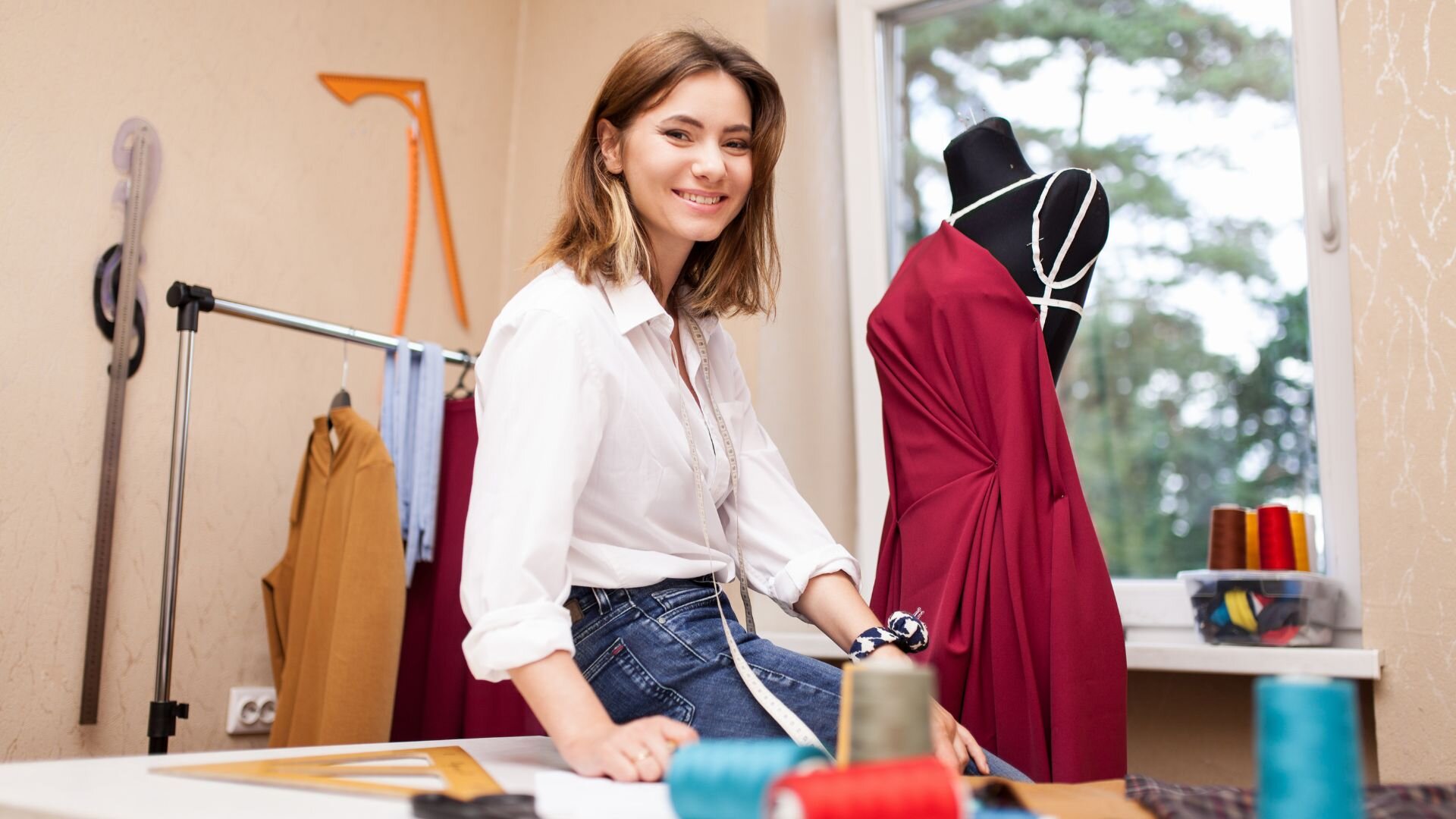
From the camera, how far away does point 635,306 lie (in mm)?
1307

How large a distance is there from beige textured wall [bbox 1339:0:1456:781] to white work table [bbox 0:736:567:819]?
4.20ft

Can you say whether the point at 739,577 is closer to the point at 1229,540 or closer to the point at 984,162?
the point at 984,162

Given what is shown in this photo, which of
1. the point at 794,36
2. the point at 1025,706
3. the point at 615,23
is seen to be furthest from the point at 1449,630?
the point at 615,23

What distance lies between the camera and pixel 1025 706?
1.38 m

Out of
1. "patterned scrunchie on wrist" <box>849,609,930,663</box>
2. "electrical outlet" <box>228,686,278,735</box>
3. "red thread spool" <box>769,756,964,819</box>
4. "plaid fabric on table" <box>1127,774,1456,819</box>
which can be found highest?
"patterned scrunchie on wrist" <box>849,609,930,663</box>

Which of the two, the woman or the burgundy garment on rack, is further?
the burgundy garment on rack

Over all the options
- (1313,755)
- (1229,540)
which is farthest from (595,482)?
(1229,540)

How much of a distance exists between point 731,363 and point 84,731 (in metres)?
1.28

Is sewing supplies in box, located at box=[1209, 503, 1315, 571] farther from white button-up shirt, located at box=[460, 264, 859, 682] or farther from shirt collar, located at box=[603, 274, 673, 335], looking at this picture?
shirt collar, located at box=[603, 274, 673, 335]

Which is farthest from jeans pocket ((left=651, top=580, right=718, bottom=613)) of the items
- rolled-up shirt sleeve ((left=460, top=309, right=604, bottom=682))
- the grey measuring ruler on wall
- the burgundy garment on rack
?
the grey measuring ruler on wall

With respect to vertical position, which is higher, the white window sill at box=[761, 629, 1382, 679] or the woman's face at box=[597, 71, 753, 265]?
the woman's face at box=[597, 71, 753, 265]

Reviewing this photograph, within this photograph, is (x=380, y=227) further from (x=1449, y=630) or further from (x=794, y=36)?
(x=1449, y=630)

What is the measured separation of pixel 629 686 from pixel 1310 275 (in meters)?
1.49

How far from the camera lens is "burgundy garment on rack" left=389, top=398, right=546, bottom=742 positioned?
197cm
